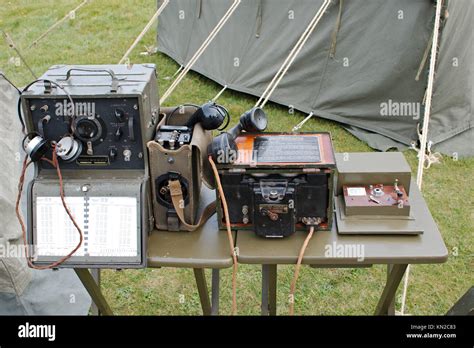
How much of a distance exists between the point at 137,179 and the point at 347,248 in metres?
0.84

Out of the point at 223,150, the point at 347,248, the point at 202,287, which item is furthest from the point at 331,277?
the point at 223,150

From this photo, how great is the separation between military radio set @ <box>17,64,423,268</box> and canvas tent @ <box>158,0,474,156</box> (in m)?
2.66

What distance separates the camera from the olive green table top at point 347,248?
6.43ft

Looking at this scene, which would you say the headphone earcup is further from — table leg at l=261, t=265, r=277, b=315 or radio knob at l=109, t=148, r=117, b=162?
table leg at l=261, t=265, r=277, b=315

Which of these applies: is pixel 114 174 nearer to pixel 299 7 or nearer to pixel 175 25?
pixel 299 7

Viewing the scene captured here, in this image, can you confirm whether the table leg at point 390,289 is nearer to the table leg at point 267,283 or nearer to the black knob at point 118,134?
the table leg at point 267,283

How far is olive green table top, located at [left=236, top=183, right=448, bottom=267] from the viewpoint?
6.43 ft

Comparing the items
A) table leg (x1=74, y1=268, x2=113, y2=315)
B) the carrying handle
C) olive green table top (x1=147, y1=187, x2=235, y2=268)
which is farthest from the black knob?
table leg (x1=74, y1=268, x2=113, y2=315)

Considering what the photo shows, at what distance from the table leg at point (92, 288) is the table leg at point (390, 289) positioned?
128cm

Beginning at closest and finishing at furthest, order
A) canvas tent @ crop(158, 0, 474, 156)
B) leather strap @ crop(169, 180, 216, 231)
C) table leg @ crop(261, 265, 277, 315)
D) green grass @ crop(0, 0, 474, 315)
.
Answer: leather strap @ crop(169, 180, 216, 231) → table leg @ crop(261, 265, 277, 315) → green grass @ crop(0, 0, 474, 315) → canvas tent @ crop(158, 0, 474, 156)

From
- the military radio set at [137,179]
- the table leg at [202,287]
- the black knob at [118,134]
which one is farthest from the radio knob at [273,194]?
the table leg at [202,287]

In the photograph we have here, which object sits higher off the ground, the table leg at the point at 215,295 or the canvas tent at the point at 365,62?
the canvas tent at the point at 365,62

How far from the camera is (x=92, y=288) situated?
7.87ft

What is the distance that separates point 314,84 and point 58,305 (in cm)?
307
